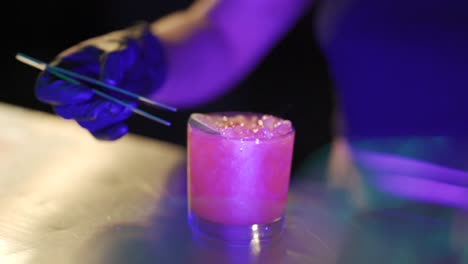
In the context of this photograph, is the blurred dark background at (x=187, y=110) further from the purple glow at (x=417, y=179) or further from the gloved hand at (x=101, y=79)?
the gloved hand at (x=101, y=79)

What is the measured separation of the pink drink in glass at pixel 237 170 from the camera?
2.55ft

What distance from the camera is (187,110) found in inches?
81.6

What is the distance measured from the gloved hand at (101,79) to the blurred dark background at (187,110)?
0.49m

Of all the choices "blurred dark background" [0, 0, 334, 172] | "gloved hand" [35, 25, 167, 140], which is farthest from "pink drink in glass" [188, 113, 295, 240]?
"blurred dark background" [0, 0, 334, 172]

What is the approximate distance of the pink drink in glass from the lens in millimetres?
777

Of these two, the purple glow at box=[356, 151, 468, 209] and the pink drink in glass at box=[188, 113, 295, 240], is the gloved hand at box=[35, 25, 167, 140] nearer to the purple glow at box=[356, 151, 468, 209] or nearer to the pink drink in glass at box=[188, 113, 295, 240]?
the pink drink in glass at box=[188, 113, 295, 240]

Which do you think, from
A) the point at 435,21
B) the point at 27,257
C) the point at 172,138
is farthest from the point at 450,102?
the point at 172,138

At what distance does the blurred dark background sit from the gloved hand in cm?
49

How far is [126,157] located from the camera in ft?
3.67

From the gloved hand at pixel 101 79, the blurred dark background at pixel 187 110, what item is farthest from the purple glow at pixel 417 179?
the gloved hand at pixel 101 79

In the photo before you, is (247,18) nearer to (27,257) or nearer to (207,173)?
(207,173)

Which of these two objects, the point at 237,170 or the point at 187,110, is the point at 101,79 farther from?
the point at 187,110

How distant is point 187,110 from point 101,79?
112 cm

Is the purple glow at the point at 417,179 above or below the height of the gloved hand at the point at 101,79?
below
